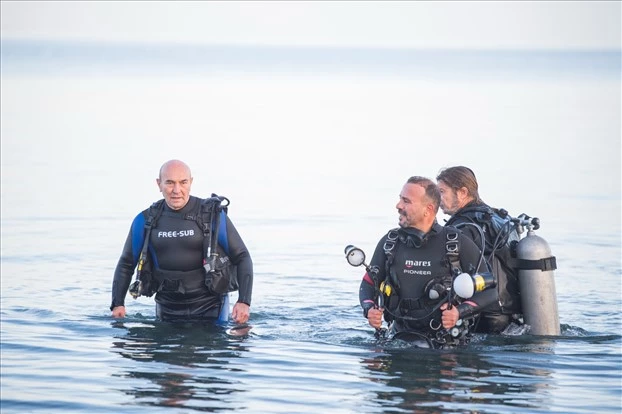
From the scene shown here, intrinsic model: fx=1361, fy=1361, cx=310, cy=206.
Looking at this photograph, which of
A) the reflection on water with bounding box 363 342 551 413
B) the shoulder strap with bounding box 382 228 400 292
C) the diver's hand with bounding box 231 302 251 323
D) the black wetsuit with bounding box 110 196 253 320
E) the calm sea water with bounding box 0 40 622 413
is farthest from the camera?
the black wetsuit with bounding box 110 196 253 320

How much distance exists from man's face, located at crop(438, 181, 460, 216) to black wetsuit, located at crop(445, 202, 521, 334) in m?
0.05

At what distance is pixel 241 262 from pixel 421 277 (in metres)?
1.47

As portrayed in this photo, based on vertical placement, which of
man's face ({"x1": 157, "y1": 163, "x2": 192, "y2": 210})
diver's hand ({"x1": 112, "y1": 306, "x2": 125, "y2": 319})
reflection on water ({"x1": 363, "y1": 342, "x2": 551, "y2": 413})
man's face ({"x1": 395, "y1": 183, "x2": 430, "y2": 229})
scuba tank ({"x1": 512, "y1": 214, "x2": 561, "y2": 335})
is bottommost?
reflection on water ({"x1": 363, "y1": 342, "x2": 551, "y2": 413})

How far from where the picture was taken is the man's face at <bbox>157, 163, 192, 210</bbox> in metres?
9.35

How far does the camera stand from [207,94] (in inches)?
1388

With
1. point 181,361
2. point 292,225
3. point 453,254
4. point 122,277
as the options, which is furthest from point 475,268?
point 292,225

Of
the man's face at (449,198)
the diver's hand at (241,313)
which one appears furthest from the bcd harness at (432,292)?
the diver's hand at (241,313)

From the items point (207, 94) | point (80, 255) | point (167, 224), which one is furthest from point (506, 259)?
point (207, 94)

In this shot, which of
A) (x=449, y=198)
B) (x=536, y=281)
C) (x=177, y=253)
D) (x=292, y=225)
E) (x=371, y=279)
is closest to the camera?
(x=371, y=279)

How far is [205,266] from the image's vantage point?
Answer: 941cm

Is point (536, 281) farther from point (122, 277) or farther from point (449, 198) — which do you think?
Answer: point (122, 277)

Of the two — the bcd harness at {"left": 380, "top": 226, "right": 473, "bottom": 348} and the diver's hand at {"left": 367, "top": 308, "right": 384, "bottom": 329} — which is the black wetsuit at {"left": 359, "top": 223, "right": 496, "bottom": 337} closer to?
→ the bcd harness at {"left": 380, "top": 226, "right": 473, "bottom": 348}

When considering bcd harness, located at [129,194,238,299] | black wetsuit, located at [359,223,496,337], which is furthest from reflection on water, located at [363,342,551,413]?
bcd harness, located at [129,194,238,299]

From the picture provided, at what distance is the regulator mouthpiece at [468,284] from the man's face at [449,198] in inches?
41.6
